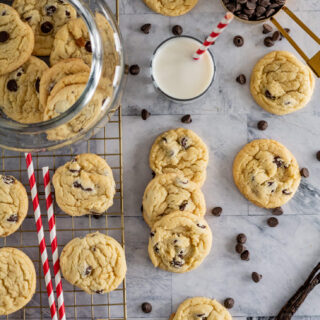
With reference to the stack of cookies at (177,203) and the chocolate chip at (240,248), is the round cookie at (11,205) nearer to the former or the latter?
the stack of cookies at (177,203)

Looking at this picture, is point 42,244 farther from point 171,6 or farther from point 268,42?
point 268,42

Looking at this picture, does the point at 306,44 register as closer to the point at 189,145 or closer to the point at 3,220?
the point at 189,145

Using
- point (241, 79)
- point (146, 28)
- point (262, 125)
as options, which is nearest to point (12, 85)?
point (146, 28)

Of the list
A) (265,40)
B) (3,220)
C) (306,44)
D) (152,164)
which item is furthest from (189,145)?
(3,220)

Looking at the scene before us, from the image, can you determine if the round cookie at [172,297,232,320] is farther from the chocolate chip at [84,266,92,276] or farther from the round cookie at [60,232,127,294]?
the chocolate chip at [84,266,92,276]

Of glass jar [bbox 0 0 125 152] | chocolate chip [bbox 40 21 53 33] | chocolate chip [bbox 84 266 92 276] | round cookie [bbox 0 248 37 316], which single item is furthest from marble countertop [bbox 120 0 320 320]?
glass jar [bbox 0 0 125 152]
